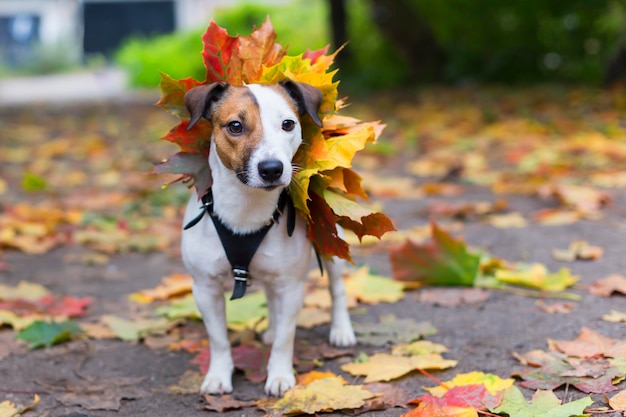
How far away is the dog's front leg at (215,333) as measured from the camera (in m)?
2.88

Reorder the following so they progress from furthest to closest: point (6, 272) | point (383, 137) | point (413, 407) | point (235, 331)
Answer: point (383, 137)
point (6, 272)
point (235, 331)
point (413, 407)

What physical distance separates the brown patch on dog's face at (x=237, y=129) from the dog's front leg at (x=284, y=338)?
20.6 inches

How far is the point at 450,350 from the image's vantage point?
10.4 ft

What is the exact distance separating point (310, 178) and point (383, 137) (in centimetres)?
606

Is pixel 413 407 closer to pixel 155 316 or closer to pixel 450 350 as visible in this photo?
pixel 450 350

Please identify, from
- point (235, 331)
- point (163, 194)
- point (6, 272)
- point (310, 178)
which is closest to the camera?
point (310, 178)

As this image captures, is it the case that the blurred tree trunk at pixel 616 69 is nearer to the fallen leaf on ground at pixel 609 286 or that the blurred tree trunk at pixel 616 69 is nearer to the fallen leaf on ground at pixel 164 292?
the fallen leaf on ground at pixel 609 286

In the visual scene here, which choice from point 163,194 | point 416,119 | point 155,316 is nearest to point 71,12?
point 416,119

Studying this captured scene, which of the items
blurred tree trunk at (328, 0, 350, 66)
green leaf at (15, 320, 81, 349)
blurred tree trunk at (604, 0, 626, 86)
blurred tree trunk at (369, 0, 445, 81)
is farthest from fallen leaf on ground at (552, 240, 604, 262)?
blurred tree trunk at (328, 0, 350, 66)

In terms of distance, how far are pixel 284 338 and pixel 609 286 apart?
5.27ft

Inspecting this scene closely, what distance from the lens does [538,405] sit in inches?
100

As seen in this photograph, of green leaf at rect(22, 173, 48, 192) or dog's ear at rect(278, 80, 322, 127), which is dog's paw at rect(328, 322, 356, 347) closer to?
dog's ear at rect(278, 80, 322, 127)

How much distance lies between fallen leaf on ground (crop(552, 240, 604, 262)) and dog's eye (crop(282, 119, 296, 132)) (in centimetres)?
214

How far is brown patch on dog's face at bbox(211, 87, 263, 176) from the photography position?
8.50ft
